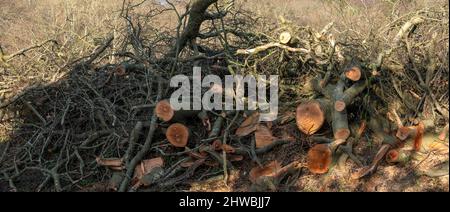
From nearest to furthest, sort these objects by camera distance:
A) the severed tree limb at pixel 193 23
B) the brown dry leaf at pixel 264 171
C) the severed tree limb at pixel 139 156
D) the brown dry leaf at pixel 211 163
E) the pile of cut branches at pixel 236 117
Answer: the brown dry leaf at pixel 264 171 → the pile of cut branches at pixel 236 117 → the severed tree limb at pixel 139 156 → the brown dry leaf at pixel 211 163 → the severed tree limb at pixel 193 23

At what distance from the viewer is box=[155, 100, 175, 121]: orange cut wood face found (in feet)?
16.4

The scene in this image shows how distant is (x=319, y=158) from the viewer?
4.43 m

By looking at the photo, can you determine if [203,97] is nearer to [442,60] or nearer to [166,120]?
[166,120]

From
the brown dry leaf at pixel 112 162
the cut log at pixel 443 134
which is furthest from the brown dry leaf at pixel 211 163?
the cut log at pixel 443 134

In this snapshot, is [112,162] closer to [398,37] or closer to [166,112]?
[166,112]

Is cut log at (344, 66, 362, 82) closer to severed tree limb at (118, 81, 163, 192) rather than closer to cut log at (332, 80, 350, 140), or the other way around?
cut log at (332, 80, 350, 140)

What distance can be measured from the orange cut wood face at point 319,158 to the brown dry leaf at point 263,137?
1.91 ft

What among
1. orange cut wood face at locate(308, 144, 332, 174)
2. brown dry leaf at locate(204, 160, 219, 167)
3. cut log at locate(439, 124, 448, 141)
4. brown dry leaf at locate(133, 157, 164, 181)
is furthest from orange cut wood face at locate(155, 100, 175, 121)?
cut log at locate(439, 124, 448, 141)

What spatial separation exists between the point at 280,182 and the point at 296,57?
1507mm

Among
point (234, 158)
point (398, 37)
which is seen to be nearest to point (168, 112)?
point (234, 158)

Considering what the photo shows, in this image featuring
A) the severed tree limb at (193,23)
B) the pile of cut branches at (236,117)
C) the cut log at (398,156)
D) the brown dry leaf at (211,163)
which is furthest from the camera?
the severed tree limb at (193,23)

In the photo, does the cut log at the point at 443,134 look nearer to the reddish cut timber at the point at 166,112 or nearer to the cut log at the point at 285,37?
the cut log at the point at 285,37

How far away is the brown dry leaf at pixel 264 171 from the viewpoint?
4.56 metres

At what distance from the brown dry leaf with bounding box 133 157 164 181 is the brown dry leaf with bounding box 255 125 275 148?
3.18 ft
